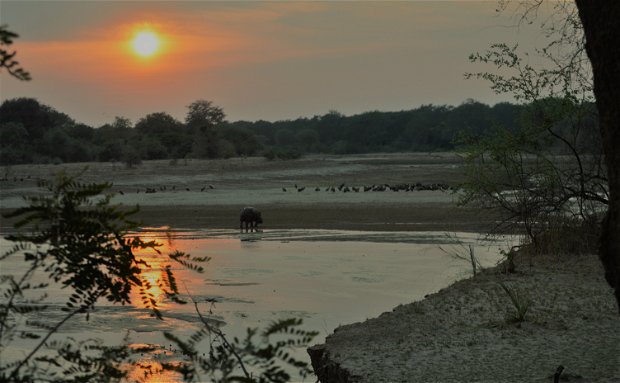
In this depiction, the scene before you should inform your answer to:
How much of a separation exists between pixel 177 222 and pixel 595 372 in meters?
25.9

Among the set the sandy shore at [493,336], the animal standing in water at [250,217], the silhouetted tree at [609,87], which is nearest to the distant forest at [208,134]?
the animal standing in water at [250,217]

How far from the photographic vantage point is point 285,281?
55.0 feet

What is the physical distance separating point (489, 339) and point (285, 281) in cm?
788

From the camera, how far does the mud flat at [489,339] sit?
8.00m

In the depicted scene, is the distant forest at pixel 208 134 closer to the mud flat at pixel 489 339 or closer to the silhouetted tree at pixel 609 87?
the mud flat at pixel 489 339

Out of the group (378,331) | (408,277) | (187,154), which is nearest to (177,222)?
(408,277)

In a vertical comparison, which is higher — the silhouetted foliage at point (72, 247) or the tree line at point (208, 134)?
the tree line at point (208, 134)

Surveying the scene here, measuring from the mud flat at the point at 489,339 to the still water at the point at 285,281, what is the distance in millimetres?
942

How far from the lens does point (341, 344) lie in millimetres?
9711

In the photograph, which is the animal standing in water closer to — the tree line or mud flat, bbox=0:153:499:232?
mud flat, bbox=0:153:499:232

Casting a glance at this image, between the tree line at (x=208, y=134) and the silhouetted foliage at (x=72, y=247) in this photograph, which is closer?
the silhouetted foliage at (x=72, y=247)

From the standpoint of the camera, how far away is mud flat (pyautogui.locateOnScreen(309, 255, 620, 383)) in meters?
8.00

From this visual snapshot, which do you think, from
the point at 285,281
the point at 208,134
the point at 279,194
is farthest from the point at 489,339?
the point at 208,134

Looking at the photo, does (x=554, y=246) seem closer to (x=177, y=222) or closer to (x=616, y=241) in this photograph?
(x=616, y=241)
